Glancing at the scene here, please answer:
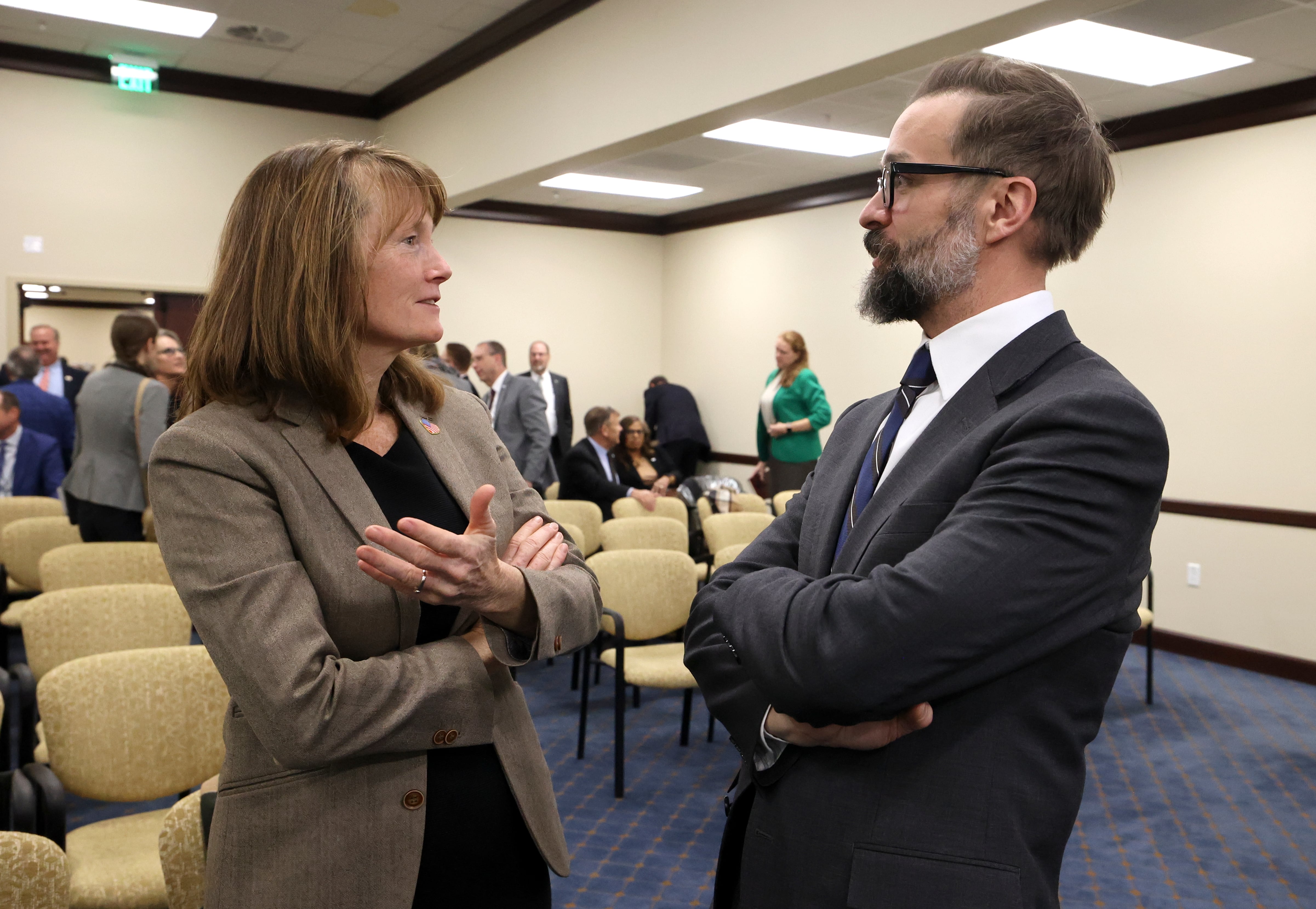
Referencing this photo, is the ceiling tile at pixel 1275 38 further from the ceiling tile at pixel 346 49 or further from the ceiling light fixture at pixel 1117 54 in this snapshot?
the ceiling tile at pixel 346 49

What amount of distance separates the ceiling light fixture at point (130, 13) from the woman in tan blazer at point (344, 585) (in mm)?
6543

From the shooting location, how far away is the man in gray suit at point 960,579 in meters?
1.05

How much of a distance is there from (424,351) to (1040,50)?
147 inches

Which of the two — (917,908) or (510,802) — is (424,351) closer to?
(510,802)

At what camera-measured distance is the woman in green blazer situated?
24.7ft

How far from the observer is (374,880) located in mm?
1310

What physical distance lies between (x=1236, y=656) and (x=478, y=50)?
6.39 meters

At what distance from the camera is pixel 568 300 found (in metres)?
11.0

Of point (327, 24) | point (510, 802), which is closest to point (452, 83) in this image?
point (327, 24)

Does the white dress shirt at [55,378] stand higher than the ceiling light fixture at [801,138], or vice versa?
the ceiling light fixture at [801,138]

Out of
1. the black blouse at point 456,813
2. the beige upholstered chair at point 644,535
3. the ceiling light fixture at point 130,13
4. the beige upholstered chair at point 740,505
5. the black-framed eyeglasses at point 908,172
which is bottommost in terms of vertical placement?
the beige upholstered chair at point 740,505

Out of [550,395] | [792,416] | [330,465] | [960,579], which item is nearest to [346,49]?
[550,395]

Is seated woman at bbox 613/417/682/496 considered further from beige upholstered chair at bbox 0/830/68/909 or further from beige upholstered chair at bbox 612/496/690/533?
beige upholstered chair at bbox 0/830/68/909

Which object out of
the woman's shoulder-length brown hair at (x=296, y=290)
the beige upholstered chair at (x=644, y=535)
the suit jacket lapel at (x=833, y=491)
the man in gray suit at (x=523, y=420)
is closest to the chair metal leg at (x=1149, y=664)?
the beige upholstered chair at (x=644, y=535)
